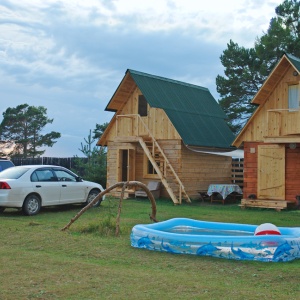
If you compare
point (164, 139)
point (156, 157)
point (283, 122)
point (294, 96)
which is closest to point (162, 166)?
point (156, 157)

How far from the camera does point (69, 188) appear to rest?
18031mm

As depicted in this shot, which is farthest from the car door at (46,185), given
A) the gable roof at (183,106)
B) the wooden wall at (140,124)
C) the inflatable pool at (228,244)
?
the wooden wall at (140,124)

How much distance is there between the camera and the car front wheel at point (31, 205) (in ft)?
54.1

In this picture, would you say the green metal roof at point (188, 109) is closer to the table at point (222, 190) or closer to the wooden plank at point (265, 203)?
the table at point (222, 190)

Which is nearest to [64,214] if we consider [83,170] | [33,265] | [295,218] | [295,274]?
[295,218]

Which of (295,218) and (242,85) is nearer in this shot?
(295,218)

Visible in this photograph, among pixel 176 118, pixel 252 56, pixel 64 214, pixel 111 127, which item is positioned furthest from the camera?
pixel 252 56

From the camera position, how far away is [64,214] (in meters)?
17.2

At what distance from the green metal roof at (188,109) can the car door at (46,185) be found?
8111 mm

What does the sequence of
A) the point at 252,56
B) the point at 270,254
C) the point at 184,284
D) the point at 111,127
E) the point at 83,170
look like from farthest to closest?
the point at 252,56, the point at 83,170, the point at 111,127, the point at 270,254, the point at 184,284

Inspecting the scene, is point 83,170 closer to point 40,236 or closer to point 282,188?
point 282,188

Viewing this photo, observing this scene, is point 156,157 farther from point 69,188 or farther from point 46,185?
point 46,185

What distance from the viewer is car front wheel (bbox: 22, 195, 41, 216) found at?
16484mm

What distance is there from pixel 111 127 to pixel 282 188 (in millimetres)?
9644
